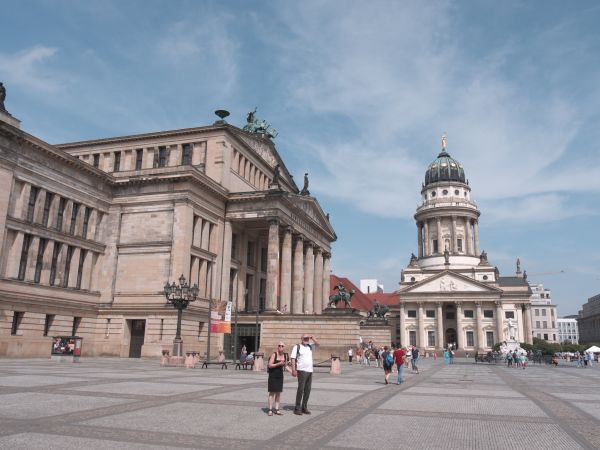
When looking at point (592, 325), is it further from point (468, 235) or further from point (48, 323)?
point (48, 323)

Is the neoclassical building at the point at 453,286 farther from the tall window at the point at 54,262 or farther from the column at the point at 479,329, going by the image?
the tall window at the point at 54,262

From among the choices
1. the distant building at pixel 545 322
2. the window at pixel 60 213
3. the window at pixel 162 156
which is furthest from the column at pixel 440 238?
the window at pixel 60 213

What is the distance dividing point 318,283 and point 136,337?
84.1 ft

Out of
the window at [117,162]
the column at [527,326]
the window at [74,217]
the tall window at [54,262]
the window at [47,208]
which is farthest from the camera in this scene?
the column at [527,326]

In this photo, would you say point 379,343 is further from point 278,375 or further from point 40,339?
point 278,375

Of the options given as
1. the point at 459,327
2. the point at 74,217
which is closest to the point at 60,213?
the point at 74,217

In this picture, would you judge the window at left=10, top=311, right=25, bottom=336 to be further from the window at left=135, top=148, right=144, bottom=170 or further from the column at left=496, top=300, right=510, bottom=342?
the column at left=496, top=300, right=510, bottom=342

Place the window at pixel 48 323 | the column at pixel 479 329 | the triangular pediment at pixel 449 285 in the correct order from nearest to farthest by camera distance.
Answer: the window at pixel 48 323 → the column at pixel 479 329 → the triangular pediment at pixel 449 285

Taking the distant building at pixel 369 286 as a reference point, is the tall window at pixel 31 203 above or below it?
below

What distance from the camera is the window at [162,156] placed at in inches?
1975

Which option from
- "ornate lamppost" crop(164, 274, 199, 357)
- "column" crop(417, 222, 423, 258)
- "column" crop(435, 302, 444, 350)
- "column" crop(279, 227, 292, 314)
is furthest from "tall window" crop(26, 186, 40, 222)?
"column" crop(417, 222, 423, 258)

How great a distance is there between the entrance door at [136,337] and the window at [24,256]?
9754 millimetres

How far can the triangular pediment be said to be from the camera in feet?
368

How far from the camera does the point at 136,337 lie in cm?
4319
